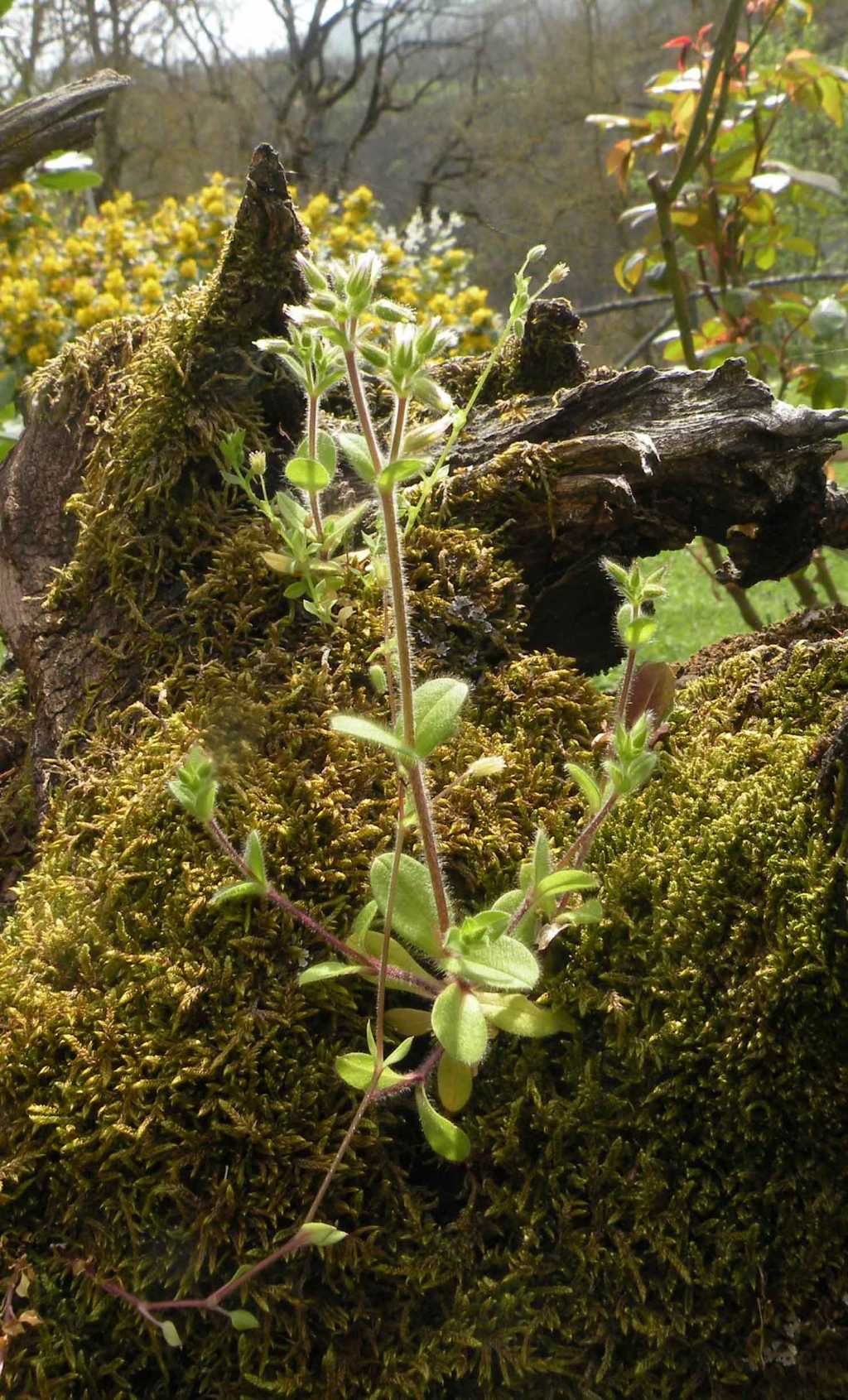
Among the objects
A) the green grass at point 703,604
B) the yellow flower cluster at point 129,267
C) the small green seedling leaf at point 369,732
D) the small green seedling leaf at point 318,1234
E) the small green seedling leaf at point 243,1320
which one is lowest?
the green grass at point 703,604

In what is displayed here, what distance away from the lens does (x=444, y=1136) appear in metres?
1.04

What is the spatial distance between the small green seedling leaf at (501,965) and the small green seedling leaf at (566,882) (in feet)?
0.30

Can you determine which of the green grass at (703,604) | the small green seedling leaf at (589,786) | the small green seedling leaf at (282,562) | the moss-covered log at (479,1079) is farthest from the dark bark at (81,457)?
the green grass at (703,604)

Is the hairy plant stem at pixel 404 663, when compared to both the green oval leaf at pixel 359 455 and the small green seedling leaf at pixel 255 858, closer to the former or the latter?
the green oval leaf at pixel 359 455

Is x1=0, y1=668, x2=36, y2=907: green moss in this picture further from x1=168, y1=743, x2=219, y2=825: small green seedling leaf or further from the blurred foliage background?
the blurred foliage background

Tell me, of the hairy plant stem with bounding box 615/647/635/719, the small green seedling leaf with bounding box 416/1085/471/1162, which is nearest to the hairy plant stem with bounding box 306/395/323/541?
the hairy plant stem with bounding box 615/647/635/719

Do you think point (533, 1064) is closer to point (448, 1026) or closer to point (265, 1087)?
point (448, 1026)

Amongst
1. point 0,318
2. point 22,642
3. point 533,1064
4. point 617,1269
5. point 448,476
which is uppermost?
point 0,318

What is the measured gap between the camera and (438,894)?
113 cm

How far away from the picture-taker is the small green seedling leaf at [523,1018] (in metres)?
1.13

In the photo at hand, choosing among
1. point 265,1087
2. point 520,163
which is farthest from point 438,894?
point 520,163

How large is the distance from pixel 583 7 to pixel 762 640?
11.7 metres

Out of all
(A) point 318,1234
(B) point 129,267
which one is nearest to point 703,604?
(B) point 129,267

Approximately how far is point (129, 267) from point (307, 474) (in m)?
6.10
